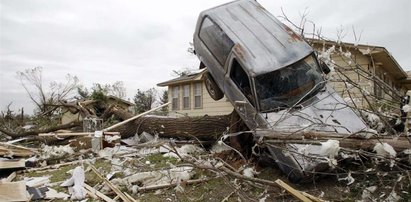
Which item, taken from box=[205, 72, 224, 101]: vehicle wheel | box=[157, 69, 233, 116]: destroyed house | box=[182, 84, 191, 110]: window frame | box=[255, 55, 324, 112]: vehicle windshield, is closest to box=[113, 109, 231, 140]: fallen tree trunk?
box=[205, 72, 224, 101]: vehicle wheel

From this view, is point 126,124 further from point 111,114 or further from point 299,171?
point 299,171

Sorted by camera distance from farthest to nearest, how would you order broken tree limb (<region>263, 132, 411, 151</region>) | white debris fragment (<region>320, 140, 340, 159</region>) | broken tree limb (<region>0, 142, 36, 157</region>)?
1. broken tree limb (<region>0, 142, 36, 157</region>)
2. broken tree limb (<region>263, 132, 411, 151</region>)
3. white debris fragment (<region>320, 140, 340, 159</region>)

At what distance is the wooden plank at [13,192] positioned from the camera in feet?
14.1

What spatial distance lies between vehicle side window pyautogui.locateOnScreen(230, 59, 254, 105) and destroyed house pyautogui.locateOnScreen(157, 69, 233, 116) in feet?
32.0

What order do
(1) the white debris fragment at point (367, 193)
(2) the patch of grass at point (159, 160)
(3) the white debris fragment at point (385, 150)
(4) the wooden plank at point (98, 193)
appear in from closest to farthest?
(3) the white debris fragment at point (385, 150) → (1) the white debris fragment at point (367, 193) → (4) the wooden plank at point (98, 193) → (2) the patch of grass at point (159, 160)

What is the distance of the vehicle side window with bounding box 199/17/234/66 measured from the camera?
631 cm

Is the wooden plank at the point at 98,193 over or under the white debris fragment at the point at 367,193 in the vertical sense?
under

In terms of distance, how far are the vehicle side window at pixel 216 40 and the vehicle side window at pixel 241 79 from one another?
355mm

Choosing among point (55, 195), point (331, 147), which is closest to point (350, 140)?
point (331, 147)

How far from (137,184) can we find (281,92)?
9.40 feet

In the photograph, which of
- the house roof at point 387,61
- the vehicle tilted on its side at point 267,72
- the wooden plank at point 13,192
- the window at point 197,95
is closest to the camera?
the wooden plank at point 13,192

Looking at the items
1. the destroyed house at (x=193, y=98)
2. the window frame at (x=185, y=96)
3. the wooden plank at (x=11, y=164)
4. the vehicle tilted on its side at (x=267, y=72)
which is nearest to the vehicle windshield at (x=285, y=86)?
the vehicle tilted on its side at (x=267, y=72)

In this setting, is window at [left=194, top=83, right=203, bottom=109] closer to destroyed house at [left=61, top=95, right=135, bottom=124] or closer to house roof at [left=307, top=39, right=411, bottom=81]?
destroyed house at [left=61, top=95, right=135, bottom=124]

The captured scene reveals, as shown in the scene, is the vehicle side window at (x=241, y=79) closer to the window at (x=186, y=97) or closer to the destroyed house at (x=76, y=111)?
the destroyed house at (x=76, y=111)
